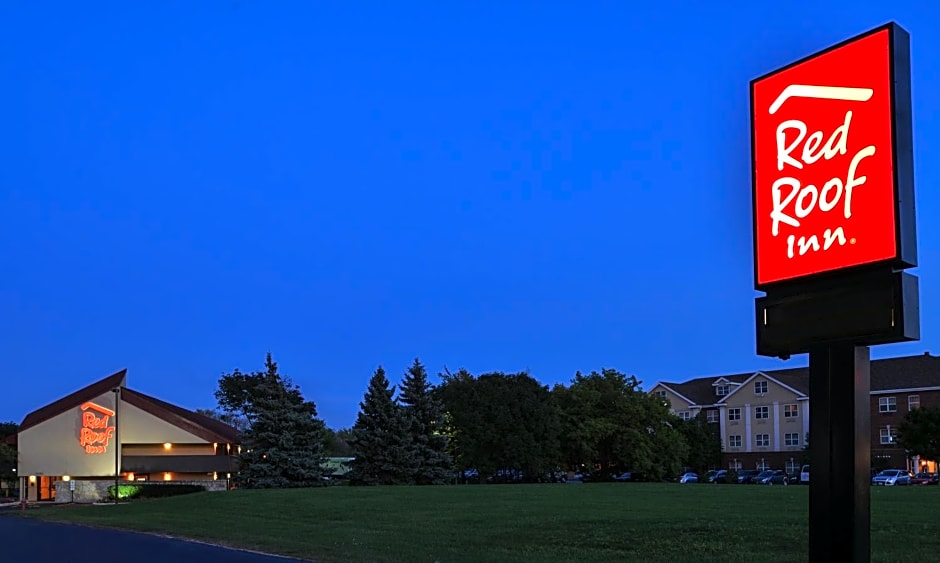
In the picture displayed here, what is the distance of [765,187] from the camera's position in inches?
334

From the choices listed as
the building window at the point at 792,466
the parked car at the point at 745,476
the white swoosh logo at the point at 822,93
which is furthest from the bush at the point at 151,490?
the white swoosh logo at the point at 822,93

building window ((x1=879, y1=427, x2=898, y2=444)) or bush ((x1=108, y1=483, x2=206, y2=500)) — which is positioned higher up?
building window ((x1=879, y1=427, x2=898, y2=444))

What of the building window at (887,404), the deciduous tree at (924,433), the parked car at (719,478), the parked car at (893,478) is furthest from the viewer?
the building window at (887,404)

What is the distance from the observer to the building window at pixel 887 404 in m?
80.0

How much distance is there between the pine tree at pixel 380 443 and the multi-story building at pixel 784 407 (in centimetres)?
3442

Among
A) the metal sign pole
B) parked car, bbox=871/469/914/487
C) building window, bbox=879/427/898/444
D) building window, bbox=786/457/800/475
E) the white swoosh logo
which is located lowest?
building window, bbox=786/457/800/475

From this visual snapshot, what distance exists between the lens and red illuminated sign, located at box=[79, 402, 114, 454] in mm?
70188

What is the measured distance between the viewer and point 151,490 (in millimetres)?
59000

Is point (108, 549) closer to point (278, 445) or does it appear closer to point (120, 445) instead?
point (278, 445)

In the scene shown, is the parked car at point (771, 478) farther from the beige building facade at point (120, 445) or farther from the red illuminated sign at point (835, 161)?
the red illuminated sign at point (835, 161)

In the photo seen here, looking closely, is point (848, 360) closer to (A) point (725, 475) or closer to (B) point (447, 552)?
(B) point (447, 552)

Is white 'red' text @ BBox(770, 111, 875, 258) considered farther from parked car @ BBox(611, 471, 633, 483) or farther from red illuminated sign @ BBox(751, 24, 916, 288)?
parked car @ BBox(611, 471, 633, 483)

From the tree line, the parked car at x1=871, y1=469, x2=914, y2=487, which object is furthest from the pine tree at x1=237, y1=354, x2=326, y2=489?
the parked car at x1=871, y1=469, x2=914, y2=487

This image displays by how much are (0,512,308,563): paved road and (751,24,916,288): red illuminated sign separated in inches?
542
